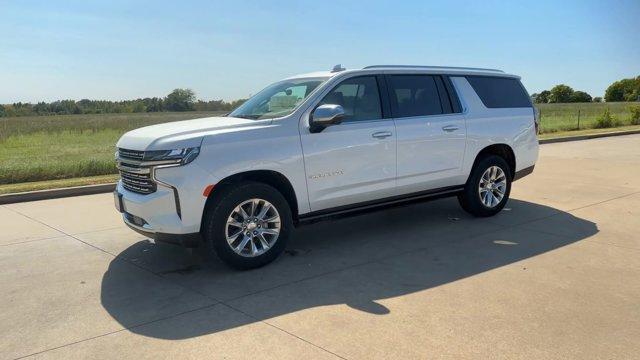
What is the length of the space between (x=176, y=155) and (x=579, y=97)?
469 feet

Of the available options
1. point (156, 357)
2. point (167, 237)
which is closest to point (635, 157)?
point (167, 237)

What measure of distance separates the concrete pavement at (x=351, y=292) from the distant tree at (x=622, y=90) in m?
124

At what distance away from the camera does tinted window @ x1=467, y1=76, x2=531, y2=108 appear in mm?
7051

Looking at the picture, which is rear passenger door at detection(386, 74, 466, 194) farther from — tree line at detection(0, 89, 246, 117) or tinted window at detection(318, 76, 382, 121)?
tree line at detection(0, 89, 246, 117)

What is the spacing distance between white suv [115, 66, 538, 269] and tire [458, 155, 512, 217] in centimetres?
2

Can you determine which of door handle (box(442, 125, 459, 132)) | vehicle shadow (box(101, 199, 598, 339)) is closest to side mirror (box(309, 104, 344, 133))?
vehicle shadow (box(101, 199, 598, 339))

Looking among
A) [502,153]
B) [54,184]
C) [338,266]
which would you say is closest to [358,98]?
[338,266]

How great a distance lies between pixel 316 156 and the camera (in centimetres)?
540

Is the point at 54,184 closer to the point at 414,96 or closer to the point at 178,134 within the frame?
the point at 178,134

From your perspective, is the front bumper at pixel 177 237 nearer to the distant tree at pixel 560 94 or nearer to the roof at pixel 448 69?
the roof at pixel 448 69

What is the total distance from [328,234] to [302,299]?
216cm

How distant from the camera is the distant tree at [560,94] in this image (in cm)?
13300

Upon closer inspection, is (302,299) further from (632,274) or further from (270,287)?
(632,274)

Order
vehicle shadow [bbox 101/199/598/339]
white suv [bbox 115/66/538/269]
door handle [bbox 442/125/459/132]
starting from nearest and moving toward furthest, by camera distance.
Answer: vehicle shadow [bbox 101/199/598/339] → white suv [bbox 115/66/538/269] → door handle [bbox 442/125/459/132]
